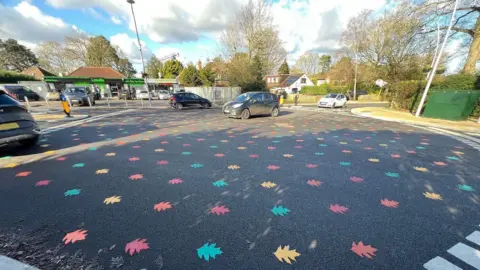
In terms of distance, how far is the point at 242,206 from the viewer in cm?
277

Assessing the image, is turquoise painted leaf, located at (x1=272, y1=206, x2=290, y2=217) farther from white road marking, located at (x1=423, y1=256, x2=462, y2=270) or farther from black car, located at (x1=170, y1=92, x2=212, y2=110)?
black car, located at (x1=170, y1=92, x2=212, y2=110)

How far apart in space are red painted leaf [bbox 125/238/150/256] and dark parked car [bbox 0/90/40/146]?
15.8 ft

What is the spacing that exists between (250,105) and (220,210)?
9.50 meters

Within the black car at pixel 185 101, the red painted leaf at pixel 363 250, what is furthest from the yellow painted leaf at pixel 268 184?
the black car at pixel 185 101

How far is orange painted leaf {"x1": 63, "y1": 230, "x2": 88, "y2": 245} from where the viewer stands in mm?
2056

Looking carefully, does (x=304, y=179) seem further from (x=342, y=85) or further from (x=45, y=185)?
(x=342, y=85)

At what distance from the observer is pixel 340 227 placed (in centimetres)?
237

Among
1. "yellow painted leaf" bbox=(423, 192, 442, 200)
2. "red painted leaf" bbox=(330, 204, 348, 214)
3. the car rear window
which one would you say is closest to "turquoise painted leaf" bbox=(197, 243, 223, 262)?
"red painted leaf" bbox=(330, 204, 348, 214)

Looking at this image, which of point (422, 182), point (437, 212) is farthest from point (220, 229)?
point (422, 182)

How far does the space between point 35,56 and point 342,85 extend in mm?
72815

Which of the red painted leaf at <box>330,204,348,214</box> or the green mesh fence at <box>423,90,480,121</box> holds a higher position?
the green mesh fence at <box>423,90,480,121</box>

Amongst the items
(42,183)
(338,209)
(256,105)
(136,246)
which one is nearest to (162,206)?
(136,246)

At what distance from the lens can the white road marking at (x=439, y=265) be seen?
1.80 m

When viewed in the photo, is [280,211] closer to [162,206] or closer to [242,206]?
[242,206]
